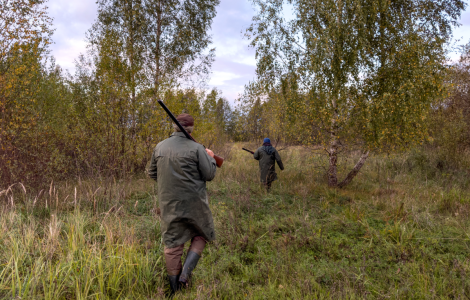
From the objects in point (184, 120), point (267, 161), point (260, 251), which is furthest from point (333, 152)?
point (184, 120)

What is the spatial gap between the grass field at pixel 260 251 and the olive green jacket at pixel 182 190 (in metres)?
0.64

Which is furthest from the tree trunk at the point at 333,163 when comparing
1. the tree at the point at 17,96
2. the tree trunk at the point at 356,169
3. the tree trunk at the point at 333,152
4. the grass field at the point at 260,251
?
the tree at the point at 17,96

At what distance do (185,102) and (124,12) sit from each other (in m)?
4.98

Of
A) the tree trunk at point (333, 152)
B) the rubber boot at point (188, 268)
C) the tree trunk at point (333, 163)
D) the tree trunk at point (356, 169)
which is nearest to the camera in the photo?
the rubber boot at point (188, 268)

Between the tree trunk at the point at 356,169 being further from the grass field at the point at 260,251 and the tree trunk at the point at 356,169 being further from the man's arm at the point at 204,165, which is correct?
the man's arm at the point at 204,165

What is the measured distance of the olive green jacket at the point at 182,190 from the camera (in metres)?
3.03

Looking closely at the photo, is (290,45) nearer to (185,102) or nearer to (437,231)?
(185,102)

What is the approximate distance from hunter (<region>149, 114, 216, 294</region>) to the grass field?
1.16 feet

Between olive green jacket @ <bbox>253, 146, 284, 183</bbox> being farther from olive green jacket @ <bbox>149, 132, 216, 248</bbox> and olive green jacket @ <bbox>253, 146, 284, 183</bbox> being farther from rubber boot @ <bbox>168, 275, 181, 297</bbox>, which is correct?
rubber boot @ <bbox>168, 275, 181, 297</bbox>

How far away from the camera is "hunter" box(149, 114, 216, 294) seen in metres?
3.03

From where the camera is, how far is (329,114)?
8219 mm

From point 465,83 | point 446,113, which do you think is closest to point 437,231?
point 446,113

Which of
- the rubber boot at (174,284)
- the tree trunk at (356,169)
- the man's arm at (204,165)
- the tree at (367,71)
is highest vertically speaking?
the tree at (367,71)

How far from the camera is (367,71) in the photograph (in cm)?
814
